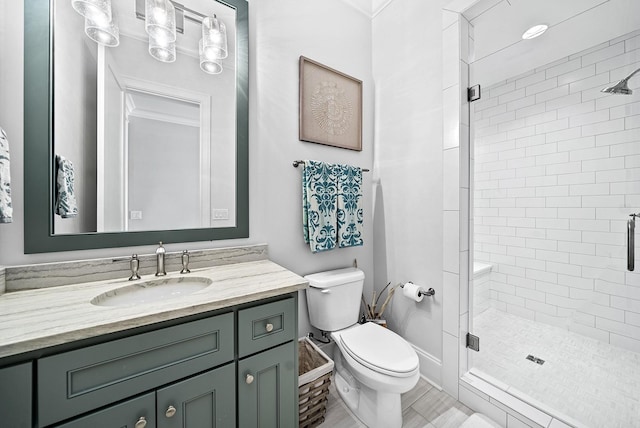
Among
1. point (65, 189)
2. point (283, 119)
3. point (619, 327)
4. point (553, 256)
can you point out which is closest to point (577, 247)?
point (553, 256)

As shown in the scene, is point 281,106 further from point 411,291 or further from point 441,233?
point 411,291

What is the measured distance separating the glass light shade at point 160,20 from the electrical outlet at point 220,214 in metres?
0.85

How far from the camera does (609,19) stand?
5.14ft

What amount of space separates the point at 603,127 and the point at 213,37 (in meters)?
2.72

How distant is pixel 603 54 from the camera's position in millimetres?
1801

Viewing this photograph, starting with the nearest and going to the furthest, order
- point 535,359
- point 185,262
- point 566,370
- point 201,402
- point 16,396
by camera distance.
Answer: point 16,396
point 201,402
point 185,262
point 566,370
point 535,359

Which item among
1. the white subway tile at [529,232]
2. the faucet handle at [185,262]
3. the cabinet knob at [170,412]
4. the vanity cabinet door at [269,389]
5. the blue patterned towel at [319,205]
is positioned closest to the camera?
the cabinet knob at [170,412]

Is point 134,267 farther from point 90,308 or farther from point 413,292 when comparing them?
point 413,292

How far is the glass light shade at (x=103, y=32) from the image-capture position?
1.06m

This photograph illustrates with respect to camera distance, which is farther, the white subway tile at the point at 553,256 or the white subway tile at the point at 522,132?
the white subway tile at the point at 522,132

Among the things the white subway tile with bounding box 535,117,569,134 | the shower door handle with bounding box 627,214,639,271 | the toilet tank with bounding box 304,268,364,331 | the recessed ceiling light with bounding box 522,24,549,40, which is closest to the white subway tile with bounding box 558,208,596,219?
the shower door handle with bounding box 627,214,639,271

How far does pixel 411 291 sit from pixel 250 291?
1123 millimetres

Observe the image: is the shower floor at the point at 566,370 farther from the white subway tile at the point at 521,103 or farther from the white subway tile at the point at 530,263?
the white subway tile at the point at 521,103

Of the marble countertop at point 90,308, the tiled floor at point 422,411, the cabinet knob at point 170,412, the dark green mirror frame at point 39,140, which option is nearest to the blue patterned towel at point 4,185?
the dark green mirror frame at point 39,140
